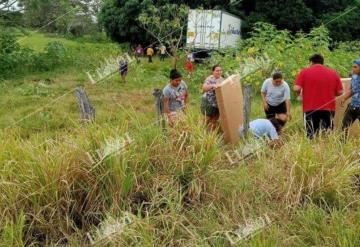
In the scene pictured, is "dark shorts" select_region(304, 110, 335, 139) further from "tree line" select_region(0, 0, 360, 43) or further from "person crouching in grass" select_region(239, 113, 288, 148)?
"tree line" select_region(0, 0, 360, 43)

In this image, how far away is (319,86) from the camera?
6.01m

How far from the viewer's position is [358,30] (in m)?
24.1

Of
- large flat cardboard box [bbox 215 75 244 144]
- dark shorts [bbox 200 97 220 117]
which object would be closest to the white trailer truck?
large flat cardboard box [bbox 215 75 244 144]

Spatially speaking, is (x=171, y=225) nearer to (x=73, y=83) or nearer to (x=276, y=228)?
(x=276, y=228)

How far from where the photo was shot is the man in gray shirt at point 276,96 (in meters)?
6.73

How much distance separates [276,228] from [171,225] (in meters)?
0.73

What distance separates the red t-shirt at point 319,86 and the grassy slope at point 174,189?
44.2 inches

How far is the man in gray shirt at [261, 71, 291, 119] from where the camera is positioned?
673 cm

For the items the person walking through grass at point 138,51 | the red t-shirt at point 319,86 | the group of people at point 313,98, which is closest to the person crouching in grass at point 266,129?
the group of people at point 313,98

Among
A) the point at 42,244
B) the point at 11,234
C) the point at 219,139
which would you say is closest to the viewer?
the point at 11,234

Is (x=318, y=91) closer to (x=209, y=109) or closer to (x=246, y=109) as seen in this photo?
(x=246, y=109)

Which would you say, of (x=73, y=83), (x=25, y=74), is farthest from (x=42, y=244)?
(x=25, y=74)

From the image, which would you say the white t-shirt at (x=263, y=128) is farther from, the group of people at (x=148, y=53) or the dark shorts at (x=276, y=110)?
the group of people at (x=148, y=53)

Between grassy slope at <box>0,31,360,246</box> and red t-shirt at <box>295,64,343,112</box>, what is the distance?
112cm
